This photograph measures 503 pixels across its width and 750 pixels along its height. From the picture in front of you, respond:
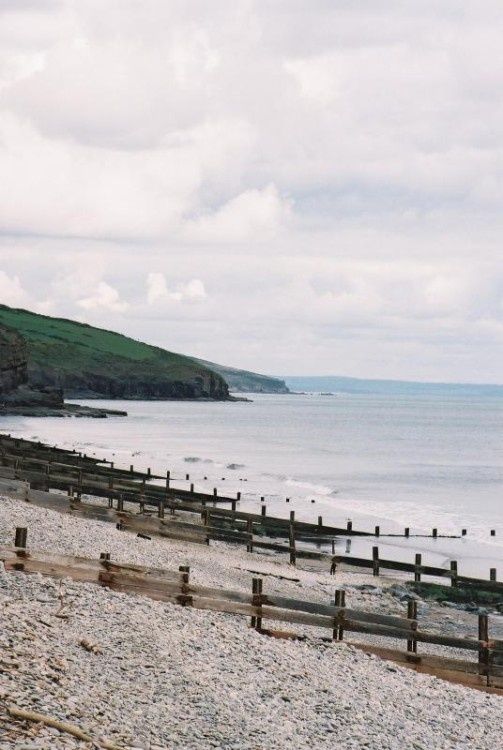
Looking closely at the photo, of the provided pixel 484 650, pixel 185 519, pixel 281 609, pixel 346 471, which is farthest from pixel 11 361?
pixel 484 650

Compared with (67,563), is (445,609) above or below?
below

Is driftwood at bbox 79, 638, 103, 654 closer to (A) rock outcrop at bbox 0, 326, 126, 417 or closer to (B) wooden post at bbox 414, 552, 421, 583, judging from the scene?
(B) wooden post at bbox 414, 552, 421, 583

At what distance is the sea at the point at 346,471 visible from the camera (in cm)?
4859

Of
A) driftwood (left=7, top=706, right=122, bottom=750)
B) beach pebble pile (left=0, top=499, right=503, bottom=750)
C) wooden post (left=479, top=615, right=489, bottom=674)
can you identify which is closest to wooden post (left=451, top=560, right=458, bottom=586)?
wooden post (left=479, top=615, right=489, bottom=674)

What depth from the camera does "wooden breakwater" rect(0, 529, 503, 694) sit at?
732 inches

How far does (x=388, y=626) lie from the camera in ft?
61.4

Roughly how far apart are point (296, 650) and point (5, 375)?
165m

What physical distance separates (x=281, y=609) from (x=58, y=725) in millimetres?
8605

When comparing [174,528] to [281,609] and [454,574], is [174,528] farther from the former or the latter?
[281,609]

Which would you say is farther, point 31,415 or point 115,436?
point 31,415

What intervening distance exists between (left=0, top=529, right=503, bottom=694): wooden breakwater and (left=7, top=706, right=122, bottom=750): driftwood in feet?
24.1

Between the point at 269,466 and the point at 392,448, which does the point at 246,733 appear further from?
the point at 392,448

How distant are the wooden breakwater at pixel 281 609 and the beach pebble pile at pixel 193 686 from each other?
0.35m

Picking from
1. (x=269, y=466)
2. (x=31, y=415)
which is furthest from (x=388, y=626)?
(x=31, y=415)
